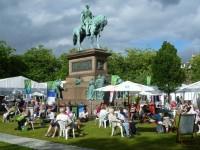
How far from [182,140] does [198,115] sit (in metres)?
4.12

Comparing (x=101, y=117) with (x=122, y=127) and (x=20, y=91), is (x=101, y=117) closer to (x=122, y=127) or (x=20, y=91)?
(x=122, y=127)

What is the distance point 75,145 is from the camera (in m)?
17.2

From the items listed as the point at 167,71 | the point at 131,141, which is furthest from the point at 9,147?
the point at 167,71

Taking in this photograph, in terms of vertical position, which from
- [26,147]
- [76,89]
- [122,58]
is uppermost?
[122,58]

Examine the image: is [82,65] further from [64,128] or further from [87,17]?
[64,128]

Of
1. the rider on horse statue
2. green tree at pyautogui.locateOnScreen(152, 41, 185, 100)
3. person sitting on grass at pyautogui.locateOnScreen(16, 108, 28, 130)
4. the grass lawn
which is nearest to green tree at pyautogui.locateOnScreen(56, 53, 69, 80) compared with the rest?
green tree at pyautogui.locateOnScreen(152, 41, 185, 100)

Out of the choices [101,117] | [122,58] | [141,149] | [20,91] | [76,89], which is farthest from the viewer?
[122,58]

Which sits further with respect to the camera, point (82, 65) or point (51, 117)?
point (82, 65)

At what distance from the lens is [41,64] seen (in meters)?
93.2

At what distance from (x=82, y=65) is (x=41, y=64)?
57302mm

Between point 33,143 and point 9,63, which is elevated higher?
point 9,63

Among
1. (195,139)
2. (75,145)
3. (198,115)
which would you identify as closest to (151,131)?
(198,115)

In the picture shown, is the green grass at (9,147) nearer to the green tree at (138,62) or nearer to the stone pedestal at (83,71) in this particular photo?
the stone pedestal at (83,71)

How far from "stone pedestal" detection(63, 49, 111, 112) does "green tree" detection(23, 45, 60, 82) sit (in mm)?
52654
